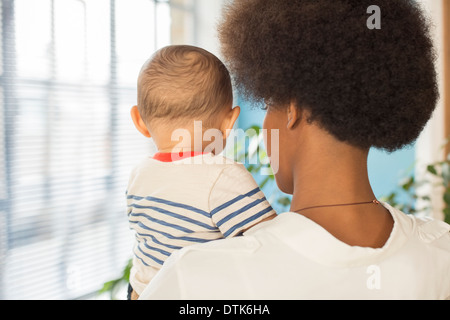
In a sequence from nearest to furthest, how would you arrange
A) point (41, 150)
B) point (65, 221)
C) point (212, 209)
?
point (212, 209), point (41, 150), point (65, 221)

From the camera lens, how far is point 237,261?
0.60 meters

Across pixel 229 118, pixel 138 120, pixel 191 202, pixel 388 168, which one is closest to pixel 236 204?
pixel 191 202

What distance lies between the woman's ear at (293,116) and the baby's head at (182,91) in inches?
9.7

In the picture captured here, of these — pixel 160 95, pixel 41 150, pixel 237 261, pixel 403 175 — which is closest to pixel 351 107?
pixel 237 261

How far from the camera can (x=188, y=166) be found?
3.07 feet

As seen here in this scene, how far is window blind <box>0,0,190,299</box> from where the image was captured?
2010mm

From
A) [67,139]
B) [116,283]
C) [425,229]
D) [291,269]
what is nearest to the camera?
[291,269]

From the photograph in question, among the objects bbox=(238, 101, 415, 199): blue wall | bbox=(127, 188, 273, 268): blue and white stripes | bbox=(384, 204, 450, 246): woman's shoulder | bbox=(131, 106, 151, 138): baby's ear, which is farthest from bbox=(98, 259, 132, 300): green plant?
bbox=(238, 101, 415, 199): blue wall

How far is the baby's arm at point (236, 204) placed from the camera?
0.86 m

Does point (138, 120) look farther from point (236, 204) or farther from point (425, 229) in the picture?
point (425, 229)

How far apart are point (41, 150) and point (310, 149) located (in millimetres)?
1782

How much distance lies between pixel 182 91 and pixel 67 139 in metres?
1.56

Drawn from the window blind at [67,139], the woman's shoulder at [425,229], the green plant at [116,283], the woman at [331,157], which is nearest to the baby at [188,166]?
the woman at [331,157]
